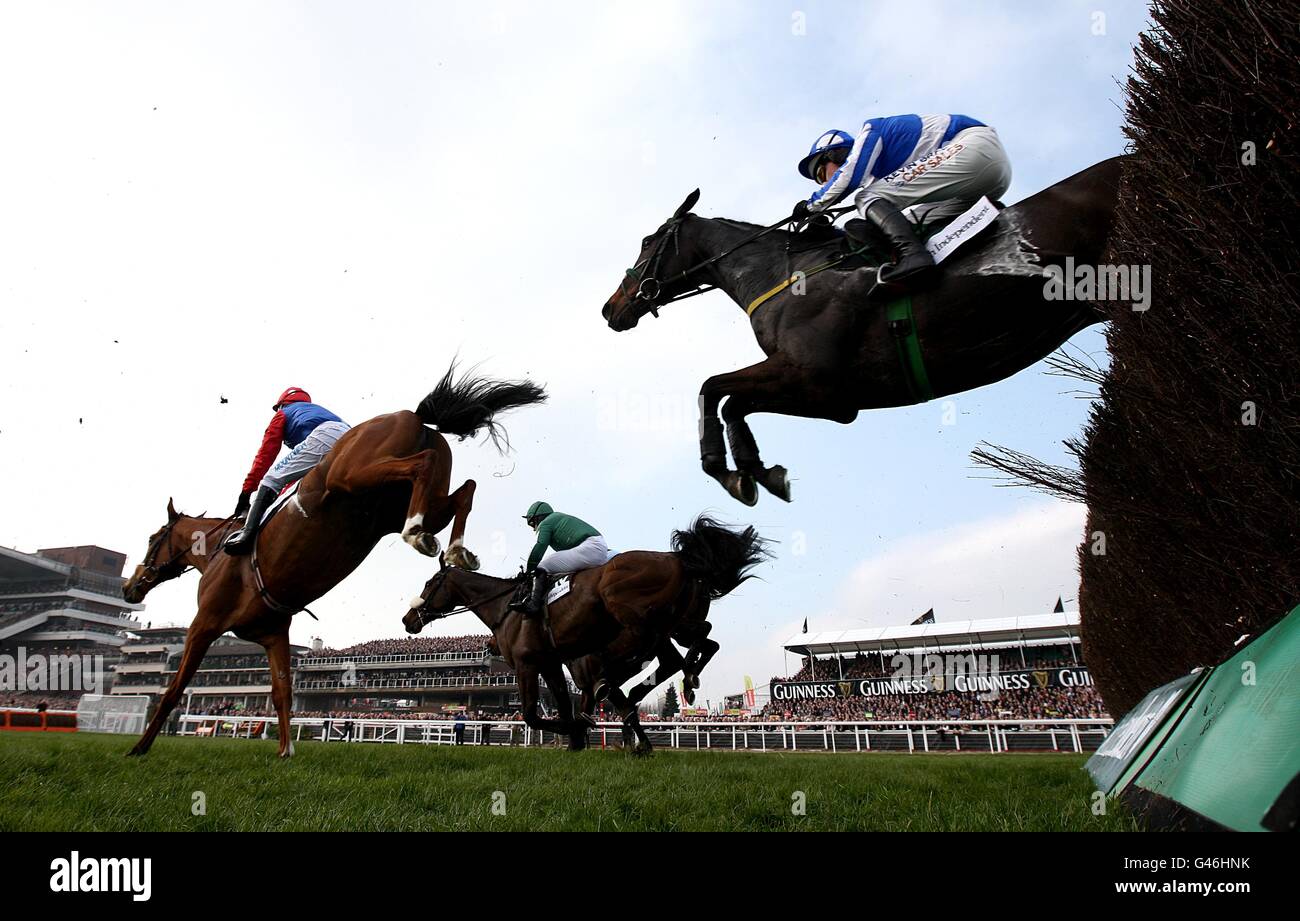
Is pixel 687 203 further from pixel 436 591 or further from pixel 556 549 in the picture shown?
pixel 436 591

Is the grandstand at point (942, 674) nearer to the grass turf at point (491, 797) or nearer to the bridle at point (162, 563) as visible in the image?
the grass turf at point (491, 797)

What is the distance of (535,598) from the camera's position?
9.63 m

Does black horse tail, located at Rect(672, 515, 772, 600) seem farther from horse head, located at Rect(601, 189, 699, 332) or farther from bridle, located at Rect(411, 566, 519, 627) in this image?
horse head, located at Rect(601, 189, 699, 332)

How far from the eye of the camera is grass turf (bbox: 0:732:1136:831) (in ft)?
10.9

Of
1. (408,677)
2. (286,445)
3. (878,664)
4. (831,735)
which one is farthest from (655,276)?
(408,677)

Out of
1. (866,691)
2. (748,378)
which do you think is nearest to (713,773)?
(748,378)

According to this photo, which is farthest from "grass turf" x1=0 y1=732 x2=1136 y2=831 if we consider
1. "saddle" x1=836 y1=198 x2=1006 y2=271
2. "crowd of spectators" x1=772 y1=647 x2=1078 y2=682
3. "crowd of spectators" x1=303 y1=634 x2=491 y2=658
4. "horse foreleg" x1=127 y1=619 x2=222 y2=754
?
"crowd of spectators" x1=303 y1=634 x2=491 y2=658

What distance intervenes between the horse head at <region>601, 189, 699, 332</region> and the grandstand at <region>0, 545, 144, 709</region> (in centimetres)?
6931

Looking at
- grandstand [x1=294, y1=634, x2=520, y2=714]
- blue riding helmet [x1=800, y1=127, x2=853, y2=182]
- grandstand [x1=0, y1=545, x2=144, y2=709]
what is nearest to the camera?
blue riding helmet [x1=800, y1=127, x2=853, y2=182]

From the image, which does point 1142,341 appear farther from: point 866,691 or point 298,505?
point 866,691
